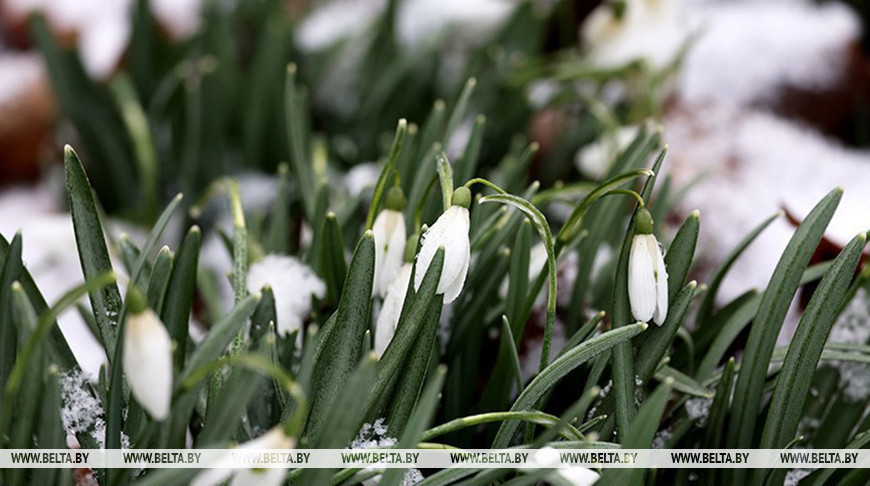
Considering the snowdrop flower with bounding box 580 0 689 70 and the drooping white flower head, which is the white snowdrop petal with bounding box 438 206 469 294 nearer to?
the drooping white flower head

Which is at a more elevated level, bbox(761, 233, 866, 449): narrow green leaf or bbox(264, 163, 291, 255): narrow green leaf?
bbox(264, 163, 291, 255): narrow green leaf

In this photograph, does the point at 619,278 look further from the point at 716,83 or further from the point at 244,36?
the point at 244,36

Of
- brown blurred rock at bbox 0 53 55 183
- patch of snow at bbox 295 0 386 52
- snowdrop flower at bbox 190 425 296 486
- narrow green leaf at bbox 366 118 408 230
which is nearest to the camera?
snowdrop flower at bbox 190 425 296 486

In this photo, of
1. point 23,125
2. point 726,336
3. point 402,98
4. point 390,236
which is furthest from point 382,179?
point 23,125

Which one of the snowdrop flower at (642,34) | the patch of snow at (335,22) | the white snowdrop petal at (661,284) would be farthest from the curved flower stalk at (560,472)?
the patch of snow at (335,22)

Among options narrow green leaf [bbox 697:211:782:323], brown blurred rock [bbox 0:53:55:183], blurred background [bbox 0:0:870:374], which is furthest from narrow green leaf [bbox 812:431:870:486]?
brown blurred rock [bbox 0:53:55:183]

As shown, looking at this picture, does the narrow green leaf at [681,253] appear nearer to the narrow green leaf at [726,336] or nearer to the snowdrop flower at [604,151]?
the narrow green leaf at [726,336]
